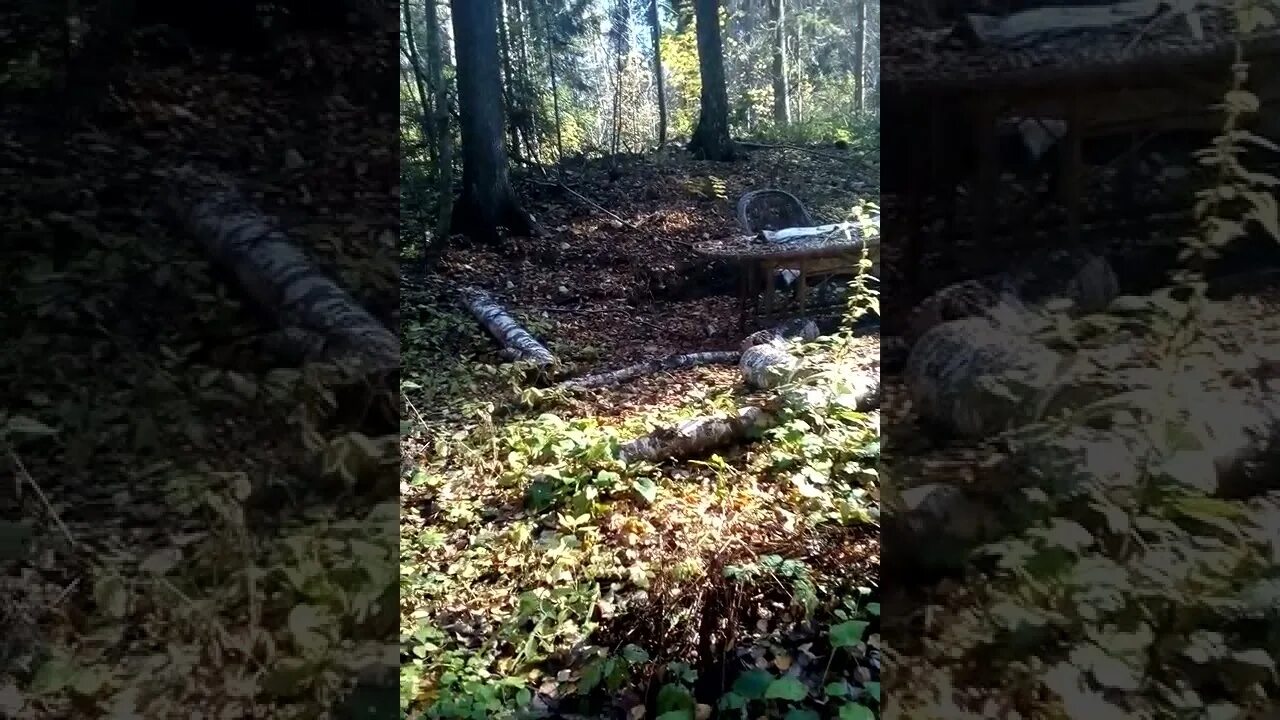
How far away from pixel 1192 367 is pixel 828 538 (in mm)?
711

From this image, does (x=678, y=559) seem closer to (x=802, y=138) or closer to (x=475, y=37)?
(x=802, y=138)

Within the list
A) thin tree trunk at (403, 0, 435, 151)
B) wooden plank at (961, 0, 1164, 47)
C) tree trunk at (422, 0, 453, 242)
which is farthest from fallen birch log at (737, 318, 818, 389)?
thin tree trunk at (403, 0, 435, 151)

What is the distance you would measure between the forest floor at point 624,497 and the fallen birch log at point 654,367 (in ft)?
0.06

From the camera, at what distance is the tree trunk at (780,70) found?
2090mm

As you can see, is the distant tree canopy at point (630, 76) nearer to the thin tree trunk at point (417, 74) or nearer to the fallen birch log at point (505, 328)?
the thin tree trunk at point (417, 74)

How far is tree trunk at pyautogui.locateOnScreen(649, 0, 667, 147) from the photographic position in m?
1.92

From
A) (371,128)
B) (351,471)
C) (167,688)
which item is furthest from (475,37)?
(167,688)

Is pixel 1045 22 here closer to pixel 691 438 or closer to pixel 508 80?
pixel 691 438

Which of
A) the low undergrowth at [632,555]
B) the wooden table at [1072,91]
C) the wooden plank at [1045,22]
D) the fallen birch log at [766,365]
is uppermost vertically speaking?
the wooden plank at [1045,22]

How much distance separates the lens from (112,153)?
1627 mm

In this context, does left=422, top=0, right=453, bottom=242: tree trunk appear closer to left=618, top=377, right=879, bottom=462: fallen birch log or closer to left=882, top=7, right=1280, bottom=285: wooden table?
left=618, top=377, right=879, bottom=462: fallen birch log

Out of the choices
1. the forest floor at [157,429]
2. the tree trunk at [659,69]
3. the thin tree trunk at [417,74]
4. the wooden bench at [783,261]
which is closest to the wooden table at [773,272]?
the wooden bench at [783,261]

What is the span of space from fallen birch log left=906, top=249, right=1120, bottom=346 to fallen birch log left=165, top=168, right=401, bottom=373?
1139 mm

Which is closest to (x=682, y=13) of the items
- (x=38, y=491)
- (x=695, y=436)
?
(x=695, y=436)
